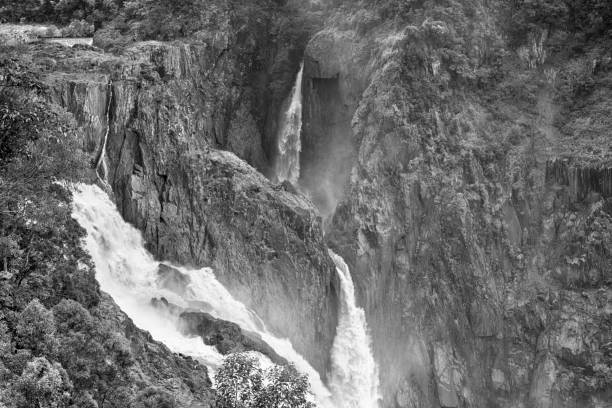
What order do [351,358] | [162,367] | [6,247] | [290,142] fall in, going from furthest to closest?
1. [290,142]
2. [351,358]
3. [162,367]
4. [6,247]

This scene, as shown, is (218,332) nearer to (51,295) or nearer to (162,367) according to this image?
(162,367)

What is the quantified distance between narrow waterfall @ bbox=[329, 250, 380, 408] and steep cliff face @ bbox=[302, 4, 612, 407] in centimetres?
68

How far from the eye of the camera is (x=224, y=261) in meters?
40.0

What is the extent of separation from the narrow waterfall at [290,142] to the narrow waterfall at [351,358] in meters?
7.44

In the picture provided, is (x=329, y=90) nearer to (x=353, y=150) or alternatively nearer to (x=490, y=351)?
(x=353, y=150)

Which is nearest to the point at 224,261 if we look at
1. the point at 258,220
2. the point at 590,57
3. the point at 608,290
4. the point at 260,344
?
the point at 258,220

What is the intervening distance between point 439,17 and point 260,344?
24.1 metres

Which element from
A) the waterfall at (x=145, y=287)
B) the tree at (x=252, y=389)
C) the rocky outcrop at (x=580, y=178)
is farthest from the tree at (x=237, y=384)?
the rocky outcrop at (x=580, y=178)

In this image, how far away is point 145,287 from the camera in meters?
36.2

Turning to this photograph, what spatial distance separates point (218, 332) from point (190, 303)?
9.62 feet

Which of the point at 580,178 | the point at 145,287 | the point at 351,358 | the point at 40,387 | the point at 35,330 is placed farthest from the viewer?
→ the point at 580,178

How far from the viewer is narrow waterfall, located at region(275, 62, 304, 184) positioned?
4869cm

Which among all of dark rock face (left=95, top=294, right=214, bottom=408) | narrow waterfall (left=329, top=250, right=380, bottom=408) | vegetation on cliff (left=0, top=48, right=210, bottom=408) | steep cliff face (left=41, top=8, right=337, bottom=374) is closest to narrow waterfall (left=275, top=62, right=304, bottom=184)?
steep cliff face (left=41, top=8, right=337, bottom=374)

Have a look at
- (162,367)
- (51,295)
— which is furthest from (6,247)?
(162,367)
